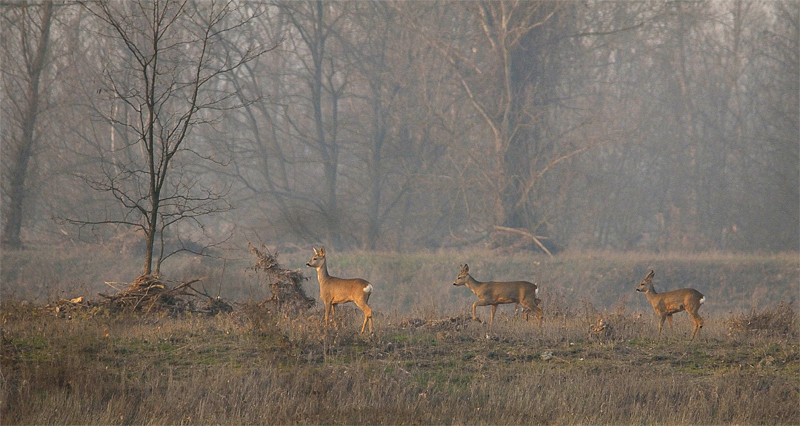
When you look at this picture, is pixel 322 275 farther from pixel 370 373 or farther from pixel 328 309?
pixel 370 373

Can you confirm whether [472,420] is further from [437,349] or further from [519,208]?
→ [519,208]

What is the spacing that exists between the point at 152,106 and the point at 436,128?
28.2 meters

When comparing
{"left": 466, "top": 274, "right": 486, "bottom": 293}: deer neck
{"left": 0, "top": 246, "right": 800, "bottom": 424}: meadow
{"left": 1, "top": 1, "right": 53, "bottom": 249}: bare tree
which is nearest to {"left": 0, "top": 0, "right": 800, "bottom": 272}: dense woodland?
{"left": 1, "top": 1, "right": 53, "bottom": 249}: bare tree

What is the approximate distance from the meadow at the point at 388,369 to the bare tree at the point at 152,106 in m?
2.42

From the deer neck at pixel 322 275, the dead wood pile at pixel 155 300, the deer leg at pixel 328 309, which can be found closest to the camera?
the deer leg at pixel 328 309

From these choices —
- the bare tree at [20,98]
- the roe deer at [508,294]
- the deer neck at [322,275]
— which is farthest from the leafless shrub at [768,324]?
the bare tree at [20,98]

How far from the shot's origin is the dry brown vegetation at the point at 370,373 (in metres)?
8.96

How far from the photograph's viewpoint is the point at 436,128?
134ft

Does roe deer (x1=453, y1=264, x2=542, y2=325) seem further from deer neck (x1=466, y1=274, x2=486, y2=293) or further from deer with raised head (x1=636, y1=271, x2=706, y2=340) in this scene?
deer with raised head (x1=636, y1=271, x2=706, y2=340)

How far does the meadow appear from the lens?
8.98 metres

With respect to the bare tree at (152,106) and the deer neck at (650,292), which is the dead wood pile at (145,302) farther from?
the deer neck at (650,292)

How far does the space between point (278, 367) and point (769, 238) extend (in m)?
34.1

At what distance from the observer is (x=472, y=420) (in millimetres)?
8891

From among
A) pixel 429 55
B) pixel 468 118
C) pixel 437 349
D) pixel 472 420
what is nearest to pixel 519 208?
pixel 468 118
